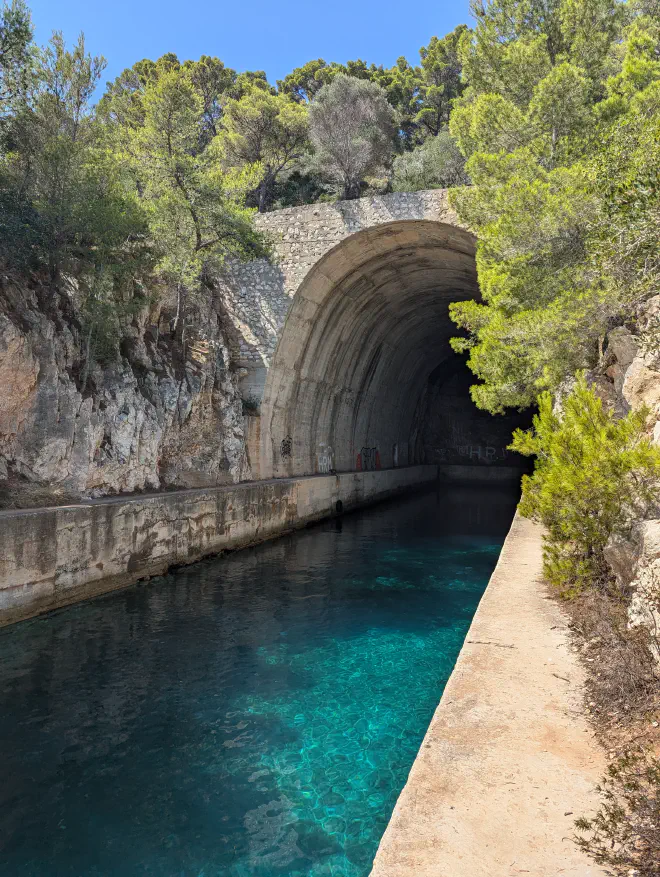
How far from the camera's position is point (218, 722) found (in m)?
6.15

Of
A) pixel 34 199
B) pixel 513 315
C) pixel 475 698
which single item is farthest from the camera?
pixel 34 199

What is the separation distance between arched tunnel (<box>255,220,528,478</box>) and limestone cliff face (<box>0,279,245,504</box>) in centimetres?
222

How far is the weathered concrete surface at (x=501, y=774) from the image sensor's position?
2.58 metres

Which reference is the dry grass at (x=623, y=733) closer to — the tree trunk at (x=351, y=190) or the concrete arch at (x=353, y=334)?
the concrete arch at (x=353, y=334)

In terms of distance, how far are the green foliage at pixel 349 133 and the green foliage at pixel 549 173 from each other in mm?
15076

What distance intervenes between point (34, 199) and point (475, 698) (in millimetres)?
13470

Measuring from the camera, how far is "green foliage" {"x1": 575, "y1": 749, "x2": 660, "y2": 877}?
2.42 metres

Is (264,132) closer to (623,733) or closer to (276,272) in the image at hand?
→ (276,272)

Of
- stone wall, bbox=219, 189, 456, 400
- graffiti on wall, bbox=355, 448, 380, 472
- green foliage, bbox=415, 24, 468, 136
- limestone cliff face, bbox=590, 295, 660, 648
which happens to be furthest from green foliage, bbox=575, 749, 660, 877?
green foliage, bbox=415, 24, 468, 136

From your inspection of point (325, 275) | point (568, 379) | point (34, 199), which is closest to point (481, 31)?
point (325, 275)

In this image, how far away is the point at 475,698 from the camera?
4160mm

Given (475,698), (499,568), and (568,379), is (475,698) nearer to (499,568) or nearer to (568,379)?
(499,568)

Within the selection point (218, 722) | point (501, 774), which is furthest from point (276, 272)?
point (501, 774)

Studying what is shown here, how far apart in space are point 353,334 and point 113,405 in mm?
11842
